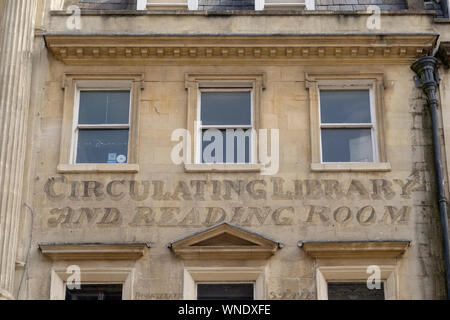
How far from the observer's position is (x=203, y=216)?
15.0 metres

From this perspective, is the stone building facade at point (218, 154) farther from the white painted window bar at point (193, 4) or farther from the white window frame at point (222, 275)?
the white painted window bar at point (193, 4)

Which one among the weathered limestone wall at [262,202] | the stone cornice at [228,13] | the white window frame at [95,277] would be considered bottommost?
the white window frame at [95,277]

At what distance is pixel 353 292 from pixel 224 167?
3.21 metres

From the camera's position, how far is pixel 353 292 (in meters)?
14.7

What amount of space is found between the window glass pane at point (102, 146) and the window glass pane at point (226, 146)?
1532 mm

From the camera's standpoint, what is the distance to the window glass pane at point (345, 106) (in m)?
16.2

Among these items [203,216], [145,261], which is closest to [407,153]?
[203,216]

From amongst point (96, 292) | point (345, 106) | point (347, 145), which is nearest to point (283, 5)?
point (345, 106)

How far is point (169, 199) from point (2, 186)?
9.60 ft


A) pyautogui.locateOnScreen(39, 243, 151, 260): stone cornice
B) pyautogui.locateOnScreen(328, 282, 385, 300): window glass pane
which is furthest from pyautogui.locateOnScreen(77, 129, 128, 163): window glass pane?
pyautogui.locateOnScreen(328, 282, 385, 300): window glass pane

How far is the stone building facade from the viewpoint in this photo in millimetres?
14594

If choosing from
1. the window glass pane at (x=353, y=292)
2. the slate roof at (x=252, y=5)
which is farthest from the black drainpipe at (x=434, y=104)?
the slate roof at (x=252, y=5)

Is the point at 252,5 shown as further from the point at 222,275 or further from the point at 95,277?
the point at 95,277

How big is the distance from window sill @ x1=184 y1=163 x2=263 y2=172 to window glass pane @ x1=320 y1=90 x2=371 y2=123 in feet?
5.95
